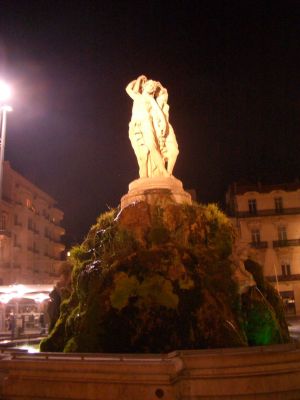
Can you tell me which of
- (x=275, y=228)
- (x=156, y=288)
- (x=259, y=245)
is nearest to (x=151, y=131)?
(x=156, y=288)

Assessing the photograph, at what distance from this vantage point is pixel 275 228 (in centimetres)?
5600

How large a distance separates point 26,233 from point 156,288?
1987 inches

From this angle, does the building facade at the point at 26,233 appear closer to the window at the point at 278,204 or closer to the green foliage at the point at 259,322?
the window at the point at 278,204

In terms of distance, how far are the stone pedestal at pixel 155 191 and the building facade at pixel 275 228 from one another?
35.4 meters

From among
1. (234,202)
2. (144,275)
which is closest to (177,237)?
(144,275)

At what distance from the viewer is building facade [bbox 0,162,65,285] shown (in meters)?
53.9

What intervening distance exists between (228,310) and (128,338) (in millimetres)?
2903

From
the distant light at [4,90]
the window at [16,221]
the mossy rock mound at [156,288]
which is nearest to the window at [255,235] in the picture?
the window at [16,221]

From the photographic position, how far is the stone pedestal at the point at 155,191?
682 inches

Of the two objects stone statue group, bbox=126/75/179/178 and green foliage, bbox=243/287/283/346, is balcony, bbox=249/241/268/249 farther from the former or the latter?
green foliage, bbox=243/287/283/346

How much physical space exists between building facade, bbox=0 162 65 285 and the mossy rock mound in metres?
36.4

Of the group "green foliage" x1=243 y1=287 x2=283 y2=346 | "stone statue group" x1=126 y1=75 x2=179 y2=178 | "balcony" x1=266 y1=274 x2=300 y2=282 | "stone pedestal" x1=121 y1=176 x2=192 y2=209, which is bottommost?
"green foliage" x1=243 y1=287 x2=283 y2=346

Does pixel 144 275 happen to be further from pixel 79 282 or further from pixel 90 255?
pixel 90 255

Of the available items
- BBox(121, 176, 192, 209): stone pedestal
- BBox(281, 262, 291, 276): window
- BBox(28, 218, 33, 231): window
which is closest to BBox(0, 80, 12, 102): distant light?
BBox(121, 176, 192, 209): stone pedestal
